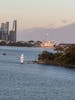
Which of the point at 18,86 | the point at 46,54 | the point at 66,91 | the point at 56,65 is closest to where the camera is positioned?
the point at 66,91

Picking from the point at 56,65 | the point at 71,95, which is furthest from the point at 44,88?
the point at 56,65

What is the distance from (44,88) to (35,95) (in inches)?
259

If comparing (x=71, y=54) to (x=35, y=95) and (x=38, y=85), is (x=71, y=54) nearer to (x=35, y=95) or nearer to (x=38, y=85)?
(x=38, y=85)

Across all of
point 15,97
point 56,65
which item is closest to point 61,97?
point 15,97

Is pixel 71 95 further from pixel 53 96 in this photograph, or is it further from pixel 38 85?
pixel 38 85

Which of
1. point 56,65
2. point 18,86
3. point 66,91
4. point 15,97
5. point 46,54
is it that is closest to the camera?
point 15,97

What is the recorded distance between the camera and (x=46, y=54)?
109 metres

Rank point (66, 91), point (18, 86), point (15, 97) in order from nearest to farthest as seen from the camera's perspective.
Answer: point (15, 97)
point (66, 91)
point (18, 86)

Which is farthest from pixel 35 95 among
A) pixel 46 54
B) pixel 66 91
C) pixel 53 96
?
pixel 46 54

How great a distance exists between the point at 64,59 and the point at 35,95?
186 feet

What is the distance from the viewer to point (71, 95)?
1826 inches

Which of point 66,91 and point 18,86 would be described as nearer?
point 66,91

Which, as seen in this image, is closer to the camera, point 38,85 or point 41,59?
point 38,85

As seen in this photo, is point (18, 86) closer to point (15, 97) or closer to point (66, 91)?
point (66, 91)
